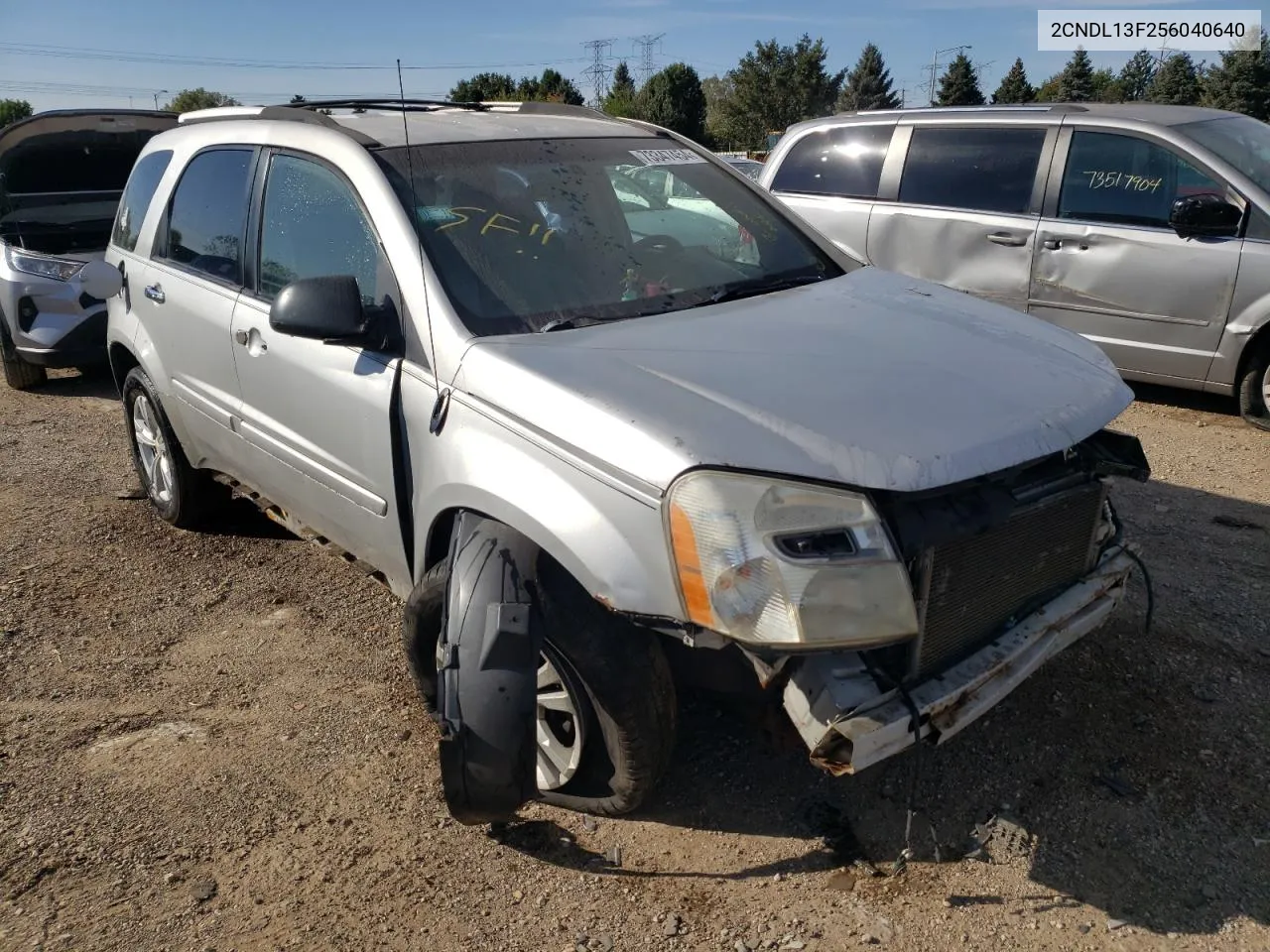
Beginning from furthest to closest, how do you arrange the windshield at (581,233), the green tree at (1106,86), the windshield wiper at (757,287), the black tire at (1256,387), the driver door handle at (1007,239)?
1. the green tree at (1106,86)
2. the driver door handle at (1007,239)
3. the black tire at (1256,387)
4. the windshield wiper at (757,287)
5. the windshield at (581,233)

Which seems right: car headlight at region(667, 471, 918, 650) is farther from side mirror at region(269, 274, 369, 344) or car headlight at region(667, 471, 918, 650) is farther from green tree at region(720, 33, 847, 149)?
green tree at region(720, 33, 847, 149)

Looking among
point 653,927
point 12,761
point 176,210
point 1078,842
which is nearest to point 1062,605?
point 1078,842

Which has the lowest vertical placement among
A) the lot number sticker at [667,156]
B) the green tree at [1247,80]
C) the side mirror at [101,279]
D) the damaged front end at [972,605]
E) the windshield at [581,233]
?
the damaged front end at [972,605]

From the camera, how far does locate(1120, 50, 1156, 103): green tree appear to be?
5209 centimetres

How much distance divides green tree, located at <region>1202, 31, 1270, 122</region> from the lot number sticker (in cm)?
4280

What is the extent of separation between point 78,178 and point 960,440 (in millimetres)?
8885

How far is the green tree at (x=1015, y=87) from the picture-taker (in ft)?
178

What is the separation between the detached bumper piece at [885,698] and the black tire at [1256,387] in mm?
4186

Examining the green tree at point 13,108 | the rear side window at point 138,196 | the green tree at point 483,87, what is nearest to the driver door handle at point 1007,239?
the rear side window at point 138,196

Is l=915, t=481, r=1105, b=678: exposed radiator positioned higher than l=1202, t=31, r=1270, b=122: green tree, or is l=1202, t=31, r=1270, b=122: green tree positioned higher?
l=1202, t=31, r=1270, b=122: green tree

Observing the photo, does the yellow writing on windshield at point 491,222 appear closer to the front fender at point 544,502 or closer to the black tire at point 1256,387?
the front fender at point 544,502

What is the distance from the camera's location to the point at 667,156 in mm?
3797

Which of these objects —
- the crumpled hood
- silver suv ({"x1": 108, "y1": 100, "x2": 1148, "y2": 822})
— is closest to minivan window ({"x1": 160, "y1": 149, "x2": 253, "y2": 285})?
silver suv ({"x1": 108, "y1": 100, "x2": 1148, "y2": 822})

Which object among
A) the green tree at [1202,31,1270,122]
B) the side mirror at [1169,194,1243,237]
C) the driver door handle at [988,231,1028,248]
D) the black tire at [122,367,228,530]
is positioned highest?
the green tree at [1202,31,1270,122]
